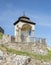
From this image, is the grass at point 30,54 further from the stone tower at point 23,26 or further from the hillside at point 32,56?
the stone tower at point 23,26

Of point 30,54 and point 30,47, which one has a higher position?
point 30,47

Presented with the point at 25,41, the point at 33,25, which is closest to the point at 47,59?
the point at 25,41

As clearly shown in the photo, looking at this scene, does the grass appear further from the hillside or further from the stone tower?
the stone tower

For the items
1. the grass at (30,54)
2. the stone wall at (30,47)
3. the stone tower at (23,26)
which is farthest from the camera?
the stone tower at (23,26)

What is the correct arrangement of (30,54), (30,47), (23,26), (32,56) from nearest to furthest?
(32,56) → (30,54) → (30,47) → (23,26)

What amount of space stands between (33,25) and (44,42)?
4592 mm

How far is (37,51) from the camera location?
42188mm

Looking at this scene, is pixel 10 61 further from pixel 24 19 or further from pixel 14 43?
pixel 24 19

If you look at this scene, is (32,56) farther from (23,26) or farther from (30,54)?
(23,26)

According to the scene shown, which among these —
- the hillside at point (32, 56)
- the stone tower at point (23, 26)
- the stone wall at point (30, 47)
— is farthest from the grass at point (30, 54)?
the stone tower at point (23, 26)

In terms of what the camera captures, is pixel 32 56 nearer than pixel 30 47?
Yes

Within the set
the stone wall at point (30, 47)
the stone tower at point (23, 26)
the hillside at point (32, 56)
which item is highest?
the stone tower at point (23, 26)

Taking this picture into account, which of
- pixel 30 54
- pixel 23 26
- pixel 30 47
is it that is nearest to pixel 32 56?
pixel 30 54

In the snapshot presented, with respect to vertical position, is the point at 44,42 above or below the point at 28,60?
above
